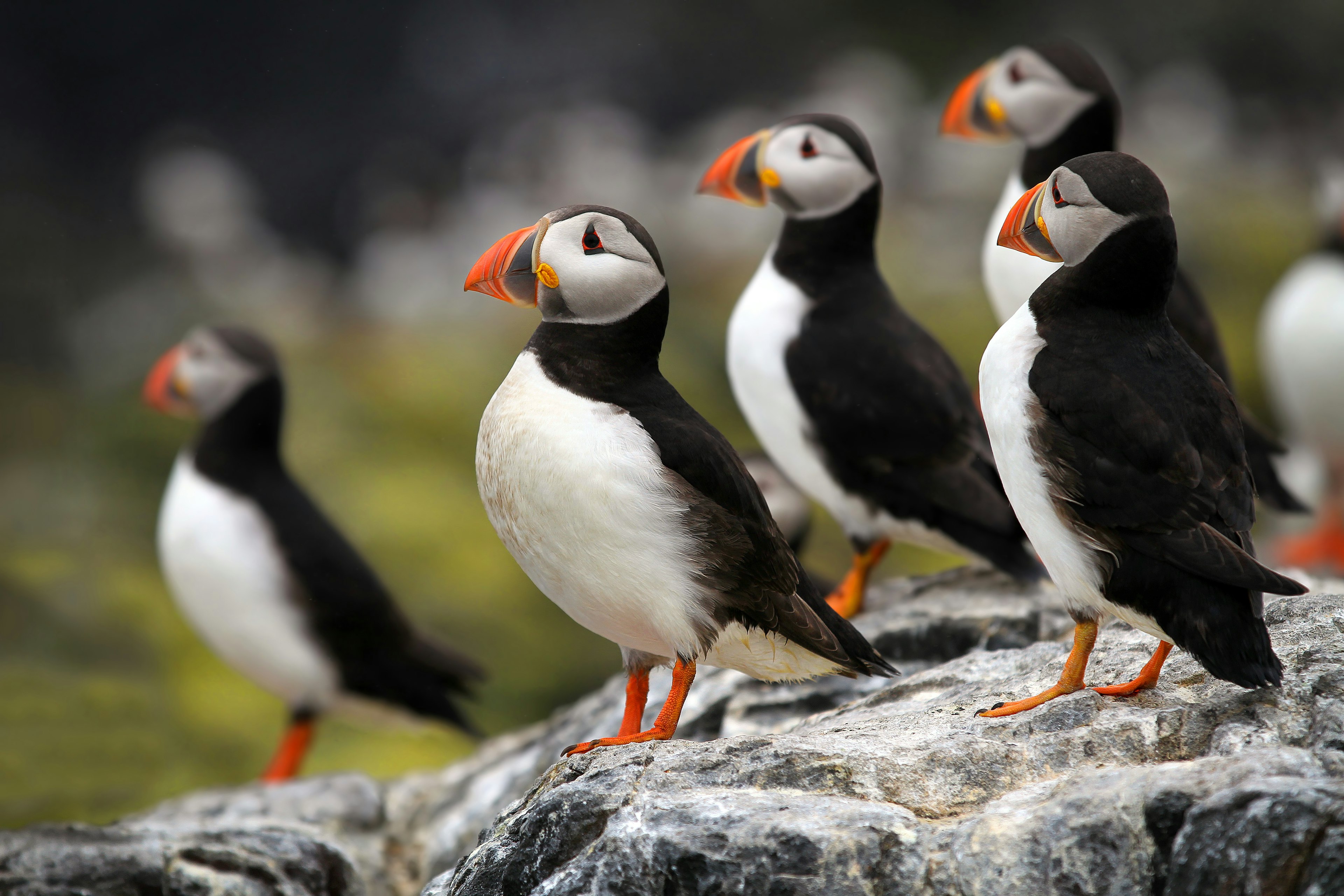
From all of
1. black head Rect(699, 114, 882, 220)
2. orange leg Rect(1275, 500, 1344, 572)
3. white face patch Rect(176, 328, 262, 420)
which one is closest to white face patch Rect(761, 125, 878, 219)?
black head Rect(699, 114, 882, 220)

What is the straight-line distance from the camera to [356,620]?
214 inches

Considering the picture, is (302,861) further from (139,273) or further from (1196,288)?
(139,273)

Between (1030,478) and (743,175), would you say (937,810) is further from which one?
(743,175)

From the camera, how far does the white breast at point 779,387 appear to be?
169 inches

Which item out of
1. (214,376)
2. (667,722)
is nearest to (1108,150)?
(667,722)

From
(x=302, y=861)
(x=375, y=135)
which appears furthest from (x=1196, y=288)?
(x=375, y=135)

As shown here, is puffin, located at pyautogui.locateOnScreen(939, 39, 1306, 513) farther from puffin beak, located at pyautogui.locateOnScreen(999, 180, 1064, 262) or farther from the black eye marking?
the black eye marking

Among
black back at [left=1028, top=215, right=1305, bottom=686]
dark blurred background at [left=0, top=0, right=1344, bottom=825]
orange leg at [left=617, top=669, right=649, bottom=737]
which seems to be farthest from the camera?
dark blurred background at [left=0, top=0, right=1344, bottom=825]

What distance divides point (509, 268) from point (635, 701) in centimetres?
101

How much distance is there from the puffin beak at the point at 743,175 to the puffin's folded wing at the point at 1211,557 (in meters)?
1.94

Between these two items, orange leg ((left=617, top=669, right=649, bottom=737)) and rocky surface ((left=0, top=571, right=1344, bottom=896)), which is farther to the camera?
orange leg ((left=617, top=669, right=649, bottom=737))

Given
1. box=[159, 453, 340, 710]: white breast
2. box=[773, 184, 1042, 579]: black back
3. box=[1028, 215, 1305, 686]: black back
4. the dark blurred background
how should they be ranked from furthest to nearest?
the dark blurred background, box=[159, 453, 340, 710]: white breast, box=[773, 184, 1042, 579]: black back, box=[1028, 215, 1305, 686]: black back

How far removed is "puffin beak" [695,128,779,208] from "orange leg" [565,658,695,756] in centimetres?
171

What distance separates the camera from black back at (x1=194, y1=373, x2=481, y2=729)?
5.37m
